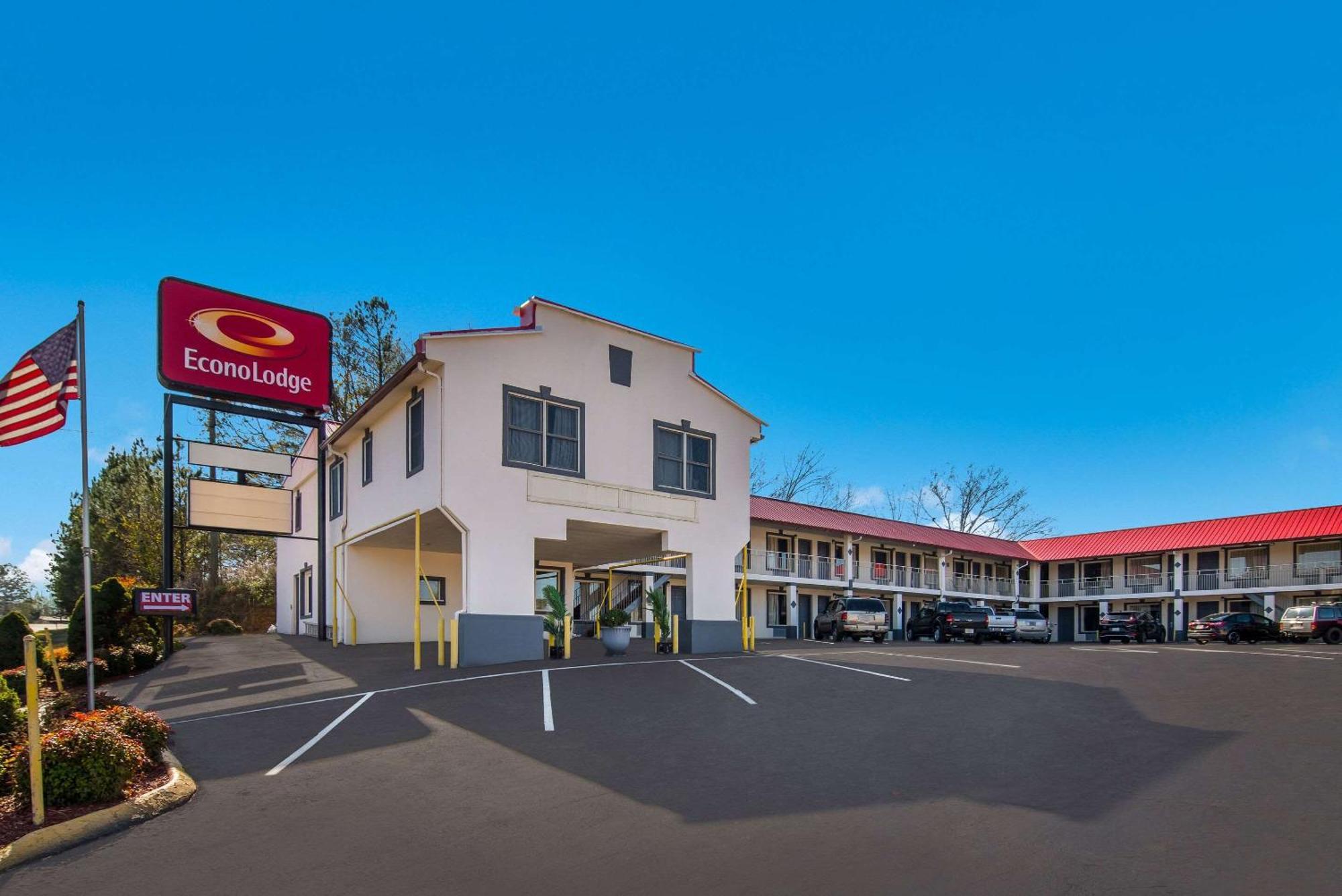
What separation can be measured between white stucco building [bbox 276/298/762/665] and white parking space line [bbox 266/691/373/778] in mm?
4849

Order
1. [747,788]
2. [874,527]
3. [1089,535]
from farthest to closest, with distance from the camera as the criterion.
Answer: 1. [1089,535]
2. [874,527]
3. [747,788]

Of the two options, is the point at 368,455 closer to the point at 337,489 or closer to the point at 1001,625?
the point at 337,489

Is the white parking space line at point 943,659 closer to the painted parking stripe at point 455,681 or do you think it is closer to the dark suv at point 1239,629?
the painted parking stripe at point 455,681

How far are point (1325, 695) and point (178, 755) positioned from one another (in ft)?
50.3

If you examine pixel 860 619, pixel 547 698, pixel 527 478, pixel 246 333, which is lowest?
pixel 860 619

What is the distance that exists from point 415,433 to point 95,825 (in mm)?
13798

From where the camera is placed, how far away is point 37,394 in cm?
1316

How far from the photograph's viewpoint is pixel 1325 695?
45.1 feet

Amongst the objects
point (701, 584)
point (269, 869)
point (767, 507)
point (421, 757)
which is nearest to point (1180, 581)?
point (767, 507)

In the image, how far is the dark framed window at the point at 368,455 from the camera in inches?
965

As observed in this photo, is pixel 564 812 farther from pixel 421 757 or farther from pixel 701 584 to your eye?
pixel 701 584

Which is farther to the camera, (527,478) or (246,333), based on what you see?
(246,333)

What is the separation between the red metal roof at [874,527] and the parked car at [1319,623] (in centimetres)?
1640

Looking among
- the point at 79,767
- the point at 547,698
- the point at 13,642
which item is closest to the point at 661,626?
the point at 547,698
